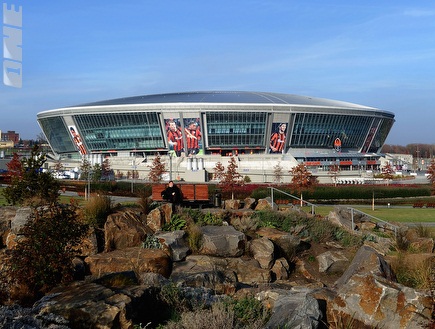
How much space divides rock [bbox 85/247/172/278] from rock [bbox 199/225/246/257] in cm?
185

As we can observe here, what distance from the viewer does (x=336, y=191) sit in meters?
48.2

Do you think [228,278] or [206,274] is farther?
[228,278]

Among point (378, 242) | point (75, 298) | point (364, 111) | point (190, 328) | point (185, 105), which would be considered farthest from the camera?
point (364, 111)

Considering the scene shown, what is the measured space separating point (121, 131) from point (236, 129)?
22.5 m

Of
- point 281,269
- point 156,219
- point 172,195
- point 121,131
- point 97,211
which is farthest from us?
point 121,131

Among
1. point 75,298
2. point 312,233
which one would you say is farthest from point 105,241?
point 75,298

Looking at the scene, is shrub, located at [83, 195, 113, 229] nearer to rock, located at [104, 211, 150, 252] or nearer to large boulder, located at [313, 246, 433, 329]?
rock, located at [104, 211, 150, 252]

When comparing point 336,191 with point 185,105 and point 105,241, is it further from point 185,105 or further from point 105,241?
point 185,105

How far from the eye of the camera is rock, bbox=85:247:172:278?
47.4 feet

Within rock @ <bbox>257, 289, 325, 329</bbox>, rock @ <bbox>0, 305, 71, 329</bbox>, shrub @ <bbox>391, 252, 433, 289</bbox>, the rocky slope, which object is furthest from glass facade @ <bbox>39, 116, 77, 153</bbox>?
rock @ <bbox>0, 305, 71, 329</bbox>

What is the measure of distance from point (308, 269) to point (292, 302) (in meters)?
9.04

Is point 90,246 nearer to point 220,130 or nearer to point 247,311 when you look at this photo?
point 247,311

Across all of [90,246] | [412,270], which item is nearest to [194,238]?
[90,246]

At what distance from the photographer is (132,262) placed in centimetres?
1454
